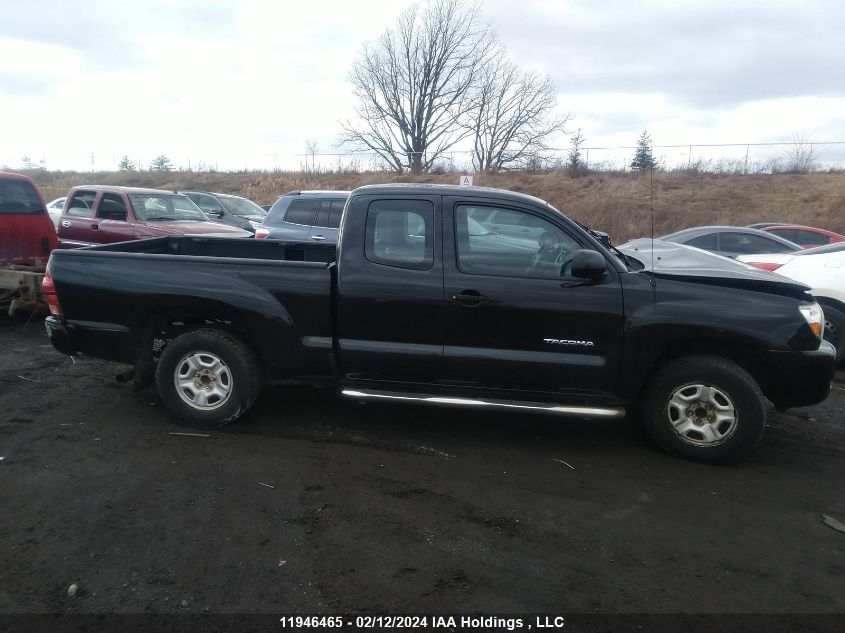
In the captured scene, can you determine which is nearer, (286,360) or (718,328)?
(718,328)

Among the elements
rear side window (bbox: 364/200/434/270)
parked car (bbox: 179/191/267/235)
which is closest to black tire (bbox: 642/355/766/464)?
rear side window (bbox: 364/200/434/270)

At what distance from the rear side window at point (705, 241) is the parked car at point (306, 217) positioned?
19.2 feet

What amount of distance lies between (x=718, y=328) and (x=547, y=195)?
2765 cm

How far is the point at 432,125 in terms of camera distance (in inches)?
1773

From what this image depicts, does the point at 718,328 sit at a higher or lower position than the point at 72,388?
higher

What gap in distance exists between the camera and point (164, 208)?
39.5ft

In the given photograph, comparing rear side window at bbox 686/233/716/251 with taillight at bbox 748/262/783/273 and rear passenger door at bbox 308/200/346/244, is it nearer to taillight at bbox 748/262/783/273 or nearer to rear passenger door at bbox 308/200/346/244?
taillight at bbox 748/262/783/273

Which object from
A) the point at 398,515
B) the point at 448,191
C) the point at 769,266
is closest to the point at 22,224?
the point at 448,191

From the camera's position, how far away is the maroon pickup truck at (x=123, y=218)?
1145 centimetres

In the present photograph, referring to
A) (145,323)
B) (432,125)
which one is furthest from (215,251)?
(432,125)

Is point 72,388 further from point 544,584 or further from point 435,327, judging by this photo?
point 544,584

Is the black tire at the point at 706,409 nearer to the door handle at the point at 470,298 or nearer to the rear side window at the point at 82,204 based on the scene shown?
the door handle at the point at 470,298

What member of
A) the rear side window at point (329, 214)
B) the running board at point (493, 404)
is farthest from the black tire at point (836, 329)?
the rear side window at point (329, 214)

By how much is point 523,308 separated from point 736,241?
7.75m
